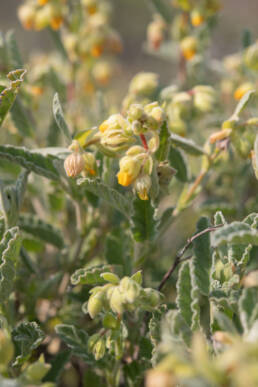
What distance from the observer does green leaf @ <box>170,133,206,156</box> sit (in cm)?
105

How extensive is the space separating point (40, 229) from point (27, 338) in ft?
1.24

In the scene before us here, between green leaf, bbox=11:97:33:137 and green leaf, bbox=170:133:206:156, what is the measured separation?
513 millimetres

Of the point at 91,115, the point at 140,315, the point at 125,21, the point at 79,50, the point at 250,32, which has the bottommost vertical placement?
the point at 140,315

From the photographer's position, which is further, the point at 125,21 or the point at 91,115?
the point at 125,21

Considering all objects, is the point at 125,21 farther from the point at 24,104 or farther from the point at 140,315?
the point at 140,315

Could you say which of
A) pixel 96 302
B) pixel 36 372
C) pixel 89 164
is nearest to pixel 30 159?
pixel 89 164

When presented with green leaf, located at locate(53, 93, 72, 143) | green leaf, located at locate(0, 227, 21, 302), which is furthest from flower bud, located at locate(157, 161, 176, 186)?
green leaf, located at locate(0, 227, 21, 302)

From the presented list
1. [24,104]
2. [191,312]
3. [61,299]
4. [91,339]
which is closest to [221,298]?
[191,312]

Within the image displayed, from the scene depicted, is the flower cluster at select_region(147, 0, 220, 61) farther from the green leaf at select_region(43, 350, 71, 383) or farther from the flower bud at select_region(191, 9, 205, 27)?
the green leaf at select_region(43, 350, 71, 383)

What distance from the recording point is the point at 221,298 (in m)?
0.77

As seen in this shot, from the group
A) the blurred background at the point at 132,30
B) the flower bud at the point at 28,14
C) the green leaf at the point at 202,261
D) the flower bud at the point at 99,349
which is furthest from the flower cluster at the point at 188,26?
the blurred background at the point at 132,30

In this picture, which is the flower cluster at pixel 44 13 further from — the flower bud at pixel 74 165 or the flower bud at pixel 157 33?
the flower bud at pixel 74 165

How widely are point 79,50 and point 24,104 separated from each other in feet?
1.23

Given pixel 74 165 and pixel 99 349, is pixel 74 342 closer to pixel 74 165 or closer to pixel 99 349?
pixel 99 349
